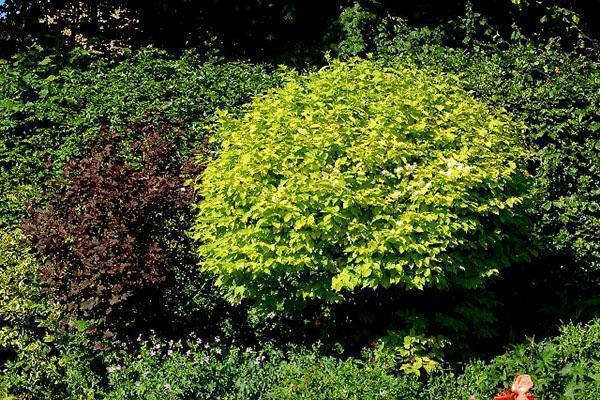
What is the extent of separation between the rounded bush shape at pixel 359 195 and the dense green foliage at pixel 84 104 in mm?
1524

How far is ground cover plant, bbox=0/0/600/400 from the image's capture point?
483cm

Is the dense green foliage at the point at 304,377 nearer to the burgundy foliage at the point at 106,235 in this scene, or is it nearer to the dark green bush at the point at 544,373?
the dark green bush at the point at 544,373

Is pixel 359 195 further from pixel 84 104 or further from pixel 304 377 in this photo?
pixel 84 104

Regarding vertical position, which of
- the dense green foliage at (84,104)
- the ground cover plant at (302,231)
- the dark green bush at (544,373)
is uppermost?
the dense green foliage at (84,104)

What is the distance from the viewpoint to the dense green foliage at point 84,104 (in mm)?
6871

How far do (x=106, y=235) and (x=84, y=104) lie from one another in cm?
213

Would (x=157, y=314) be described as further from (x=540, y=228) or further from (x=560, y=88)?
(x=560, y=88)

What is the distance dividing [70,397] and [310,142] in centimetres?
213

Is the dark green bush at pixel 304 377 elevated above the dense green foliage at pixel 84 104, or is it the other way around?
the dense green foliage at pixel 84 104

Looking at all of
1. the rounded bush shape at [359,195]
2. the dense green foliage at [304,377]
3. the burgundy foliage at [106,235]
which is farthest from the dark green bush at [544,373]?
the burgundy foliage at [106,235]

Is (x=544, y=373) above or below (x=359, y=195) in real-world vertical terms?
below

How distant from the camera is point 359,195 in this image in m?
4.78

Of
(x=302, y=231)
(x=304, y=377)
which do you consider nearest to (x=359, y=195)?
(x=302, y=231)

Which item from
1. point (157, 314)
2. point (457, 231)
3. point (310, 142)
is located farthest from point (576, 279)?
point (157, 314)
